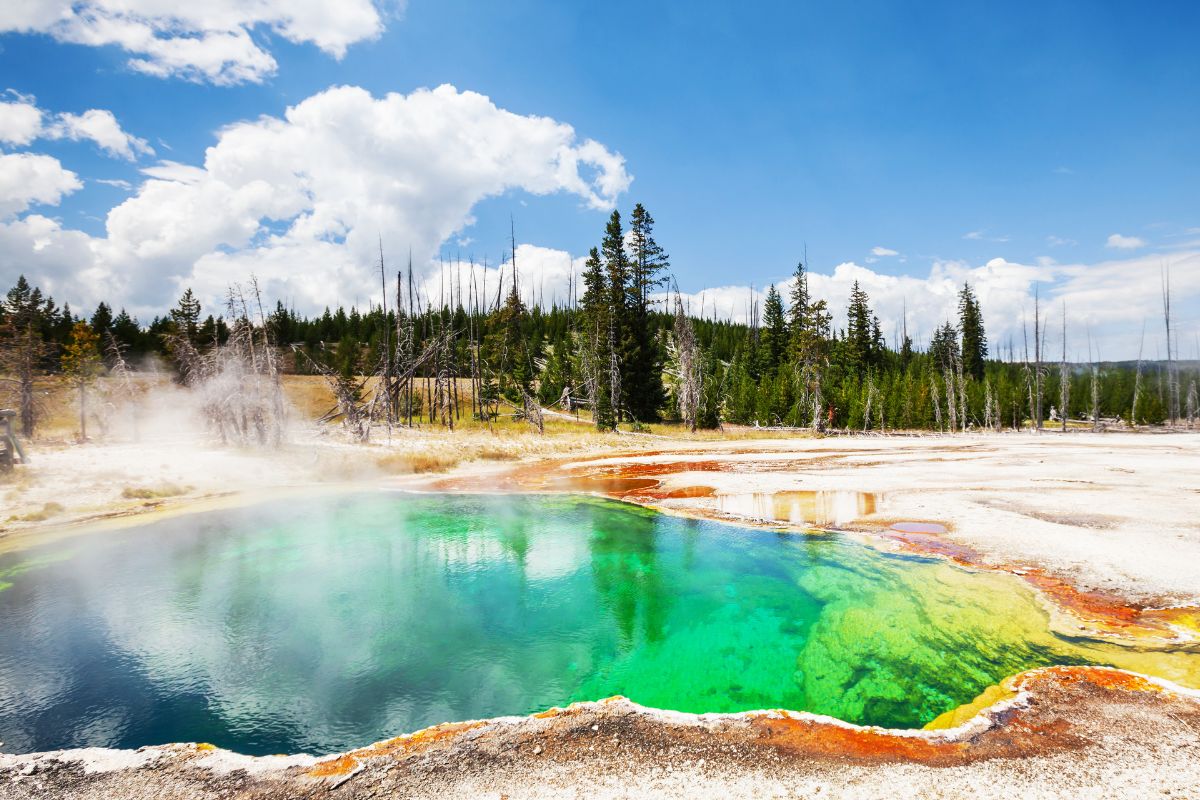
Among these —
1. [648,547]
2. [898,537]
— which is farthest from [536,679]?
[898,537]

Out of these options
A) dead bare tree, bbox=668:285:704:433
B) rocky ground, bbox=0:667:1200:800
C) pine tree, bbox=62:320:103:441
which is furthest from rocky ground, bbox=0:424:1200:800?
dead bare tree, bbox=668:285:704:433

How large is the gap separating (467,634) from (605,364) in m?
35.9

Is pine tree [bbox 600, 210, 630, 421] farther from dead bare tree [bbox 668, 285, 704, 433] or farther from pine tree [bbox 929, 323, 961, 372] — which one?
pine tree [bbox 929, 323, 961, 372]

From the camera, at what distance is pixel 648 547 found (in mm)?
13422

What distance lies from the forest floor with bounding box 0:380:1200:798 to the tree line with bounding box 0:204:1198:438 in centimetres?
698

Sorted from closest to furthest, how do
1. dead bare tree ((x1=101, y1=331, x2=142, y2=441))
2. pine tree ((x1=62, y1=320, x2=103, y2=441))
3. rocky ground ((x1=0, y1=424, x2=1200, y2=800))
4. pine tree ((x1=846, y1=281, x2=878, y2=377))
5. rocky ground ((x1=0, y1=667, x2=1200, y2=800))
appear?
1. rocky ground ((x1=0, y1=667, x2=1200, y2=800))
2. rocky ground ((x1=0, y1=424, x2=1200, y2=800))
3. dead bare tree ((x1=101, y1=331, x2=142, y2=441))
4. pine tree ((x1=62, y1=320, x2=103, y2=441))
5. pine tree ((x1=846, y1=281, x2=878, y2=377))

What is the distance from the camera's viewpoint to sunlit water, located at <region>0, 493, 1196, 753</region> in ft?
21.2

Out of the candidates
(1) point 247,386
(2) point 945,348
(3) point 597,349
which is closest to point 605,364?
(3) point 597,349

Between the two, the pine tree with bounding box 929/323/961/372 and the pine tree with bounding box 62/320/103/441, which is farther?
the pine tree with bounding box 929/323/961/372

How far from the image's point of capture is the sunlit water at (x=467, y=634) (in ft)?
21.2

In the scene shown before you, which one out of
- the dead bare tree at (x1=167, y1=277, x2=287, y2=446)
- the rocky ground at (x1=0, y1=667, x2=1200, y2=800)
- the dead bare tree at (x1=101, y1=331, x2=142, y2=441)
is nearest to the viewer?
the rocky ground at (x1=0, y1=667, x2=1200, y2=800)

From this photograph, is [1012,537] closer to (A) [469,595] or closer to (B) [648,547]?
(B) [648,547]

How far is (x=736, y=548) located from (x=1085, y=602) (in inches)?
248

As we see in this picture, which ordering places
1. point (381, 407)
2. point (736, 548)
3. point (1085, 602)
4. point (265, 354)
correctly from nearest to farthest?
point (1085, 602), point (736, 548), point (265, 354), point (381, 407)
